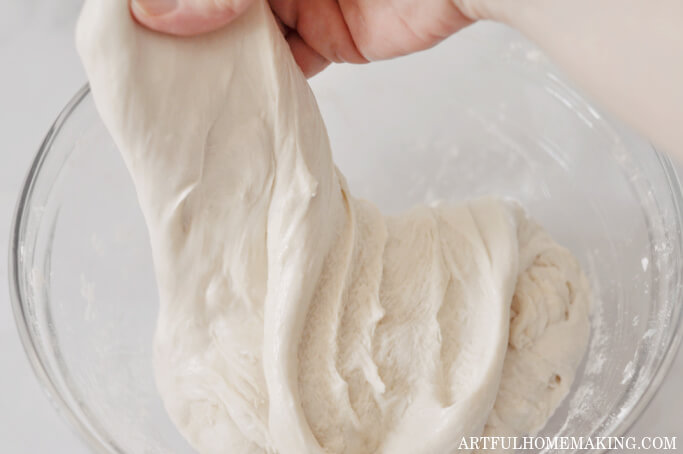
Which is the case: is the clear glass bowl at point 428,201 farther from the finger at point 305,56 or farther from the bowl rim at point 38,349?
the finger at point 305,56

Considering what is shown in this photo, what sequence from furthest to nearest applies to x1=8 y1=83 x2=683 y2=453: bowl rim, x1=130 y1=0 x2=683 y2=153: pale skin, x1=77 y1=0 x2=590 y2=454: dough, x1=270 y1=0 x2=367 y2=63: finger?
x1=270 y1=0 x2=367 y2=63: finger
x1=8 y1=83 x2=683 y2=453: bowl rim
x1=77 y1=0 x2=590 y2=454: dough
x1=130 y1=0 x2=683 y2=153: pale skin

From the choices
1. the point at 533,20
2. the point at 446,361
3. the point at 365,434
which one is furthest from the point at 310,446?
the point at 533,20

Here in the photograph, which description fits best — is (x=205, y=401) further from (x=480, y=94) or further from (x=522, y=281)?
(x=480, y=94)

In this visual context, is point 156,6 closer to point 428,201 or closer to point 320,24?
point 320,24

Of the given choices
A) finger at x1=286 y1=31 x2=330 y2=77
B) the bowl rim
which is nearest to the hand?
finger at x1=286 y1=31 x2=330 y2=77

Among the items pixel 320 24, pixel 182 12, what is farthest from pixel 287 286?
pixel 320 24

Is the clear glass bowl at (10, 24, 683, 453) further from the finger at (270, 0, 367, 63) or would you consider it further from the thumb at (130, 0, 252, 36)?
the thumb at (130, 0, 252, 36)
